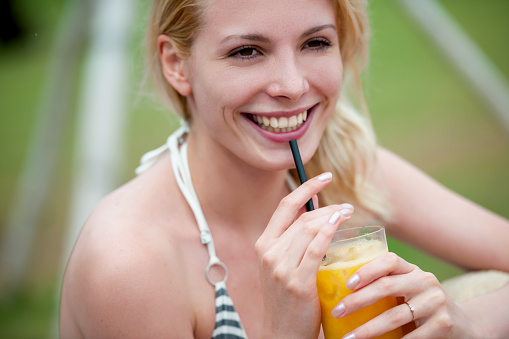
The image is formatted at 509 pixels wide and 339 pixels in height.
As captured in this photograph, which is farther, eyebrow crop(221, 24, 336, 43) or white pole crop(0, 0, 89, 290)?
white pole crop(0, 0, 89, 290)

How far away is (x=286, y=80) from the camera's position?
6.74 ft

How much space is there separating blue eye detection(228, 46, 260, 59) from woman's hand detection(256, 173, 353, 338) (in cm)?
50

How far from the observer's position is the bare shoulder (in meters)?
2.08

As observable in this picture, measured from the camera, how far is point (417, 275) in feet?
5.83

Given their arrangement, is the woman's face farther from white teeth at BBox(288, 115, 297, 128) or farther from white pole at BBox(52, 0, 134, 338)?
white pole at BBox(52, 0, 134, 338)

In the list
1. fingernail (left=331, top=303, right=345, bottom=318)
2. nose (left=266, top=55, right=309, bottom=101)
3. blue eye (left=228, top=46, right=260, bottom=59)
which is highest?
blue eye (left=228, top=46, right=260, bottom=59)

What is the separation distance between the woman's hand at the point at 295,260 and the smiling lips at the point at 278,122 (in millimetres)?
343

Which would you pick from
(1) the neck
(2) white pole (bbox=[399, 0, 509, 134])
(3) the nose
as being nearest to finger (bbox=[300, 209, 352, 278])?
(3) the nose

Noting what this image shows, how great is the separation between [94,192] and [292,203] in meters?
2.08

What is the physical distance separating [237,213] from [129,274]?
59 centimetres

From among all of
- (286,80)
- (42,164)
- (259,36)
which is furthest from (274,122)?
(42,164)

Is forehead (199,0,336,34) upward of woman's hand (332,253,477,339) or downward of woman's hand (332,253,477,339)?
upward

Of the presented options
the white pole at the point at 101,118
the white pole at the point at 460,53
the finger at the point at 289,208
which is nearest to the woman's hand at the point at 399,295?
the finger at the point at 289,208

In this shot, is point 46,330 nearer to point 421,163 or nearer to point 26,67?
point 421,163
